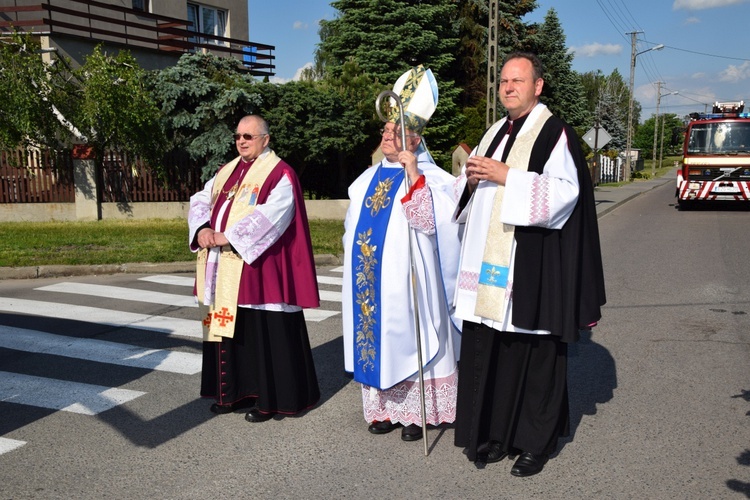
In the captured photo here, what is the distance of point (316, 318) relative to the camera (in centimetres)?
780

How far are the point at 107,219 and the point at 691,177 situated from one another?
15964 millimetres

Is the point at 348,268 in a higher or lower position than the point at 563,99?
lower

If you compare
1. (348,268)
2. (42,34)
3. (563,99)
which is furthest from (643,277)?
(563,99)

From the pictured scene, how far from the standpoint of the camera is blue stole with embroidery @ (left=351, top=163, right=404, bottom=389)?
434 centimetres

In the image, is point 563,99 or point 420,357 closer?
point 420,357

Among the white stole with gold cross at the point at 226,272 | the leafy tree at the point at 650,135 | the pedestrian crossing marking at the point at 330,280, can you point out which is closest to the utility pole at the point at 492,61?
the pedestrian crossing marking at the point at 330,280

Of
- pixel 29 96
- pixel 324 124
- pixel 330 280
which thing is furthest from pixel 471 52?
pixel 330 280

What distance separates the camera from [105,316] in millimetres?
7855

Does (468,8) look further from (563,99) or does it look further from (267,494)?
(267,494)

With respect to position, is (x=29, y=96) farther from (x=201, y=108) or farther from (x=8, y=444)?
(x=8, y=444)

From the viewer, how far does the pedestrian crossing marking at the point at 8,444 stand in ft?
13.8

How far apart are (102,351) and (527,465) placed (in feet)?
13.5

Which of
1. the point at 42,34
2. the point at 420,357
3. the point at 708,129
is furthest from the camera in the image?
the point at 708,129

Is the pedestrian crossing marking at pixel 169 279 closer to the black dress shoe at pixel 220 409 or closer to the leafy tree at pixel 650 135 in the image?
the black dress shoe at pixel 220 409
